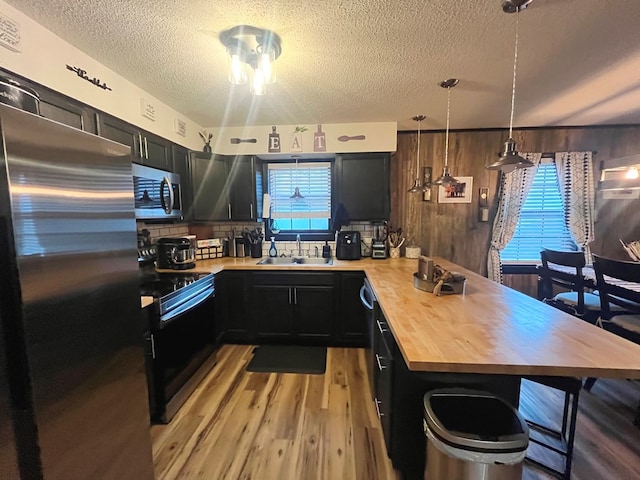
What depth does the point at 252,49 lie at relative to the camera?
1.71 meters

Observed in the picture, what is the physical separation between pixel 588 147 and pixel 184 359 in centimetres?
466

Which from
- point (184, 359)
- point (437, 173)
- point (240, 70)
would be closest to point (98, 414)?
point (184, 359)

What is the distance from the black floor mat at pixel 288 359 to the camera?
2.65 metres

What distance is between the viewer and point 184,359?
2271mm

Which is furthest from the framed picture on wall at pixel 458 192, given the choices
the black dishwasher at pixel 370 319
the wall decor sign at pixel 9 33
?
the wall decor sign at pixel 9 33

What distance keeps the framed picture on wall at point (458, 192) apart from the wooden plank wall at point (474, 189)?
0.05m

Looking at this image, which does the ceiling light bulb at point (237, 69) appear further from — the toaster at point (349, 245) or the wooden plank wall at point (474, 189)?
the wooden plank wall at point (474, 189)

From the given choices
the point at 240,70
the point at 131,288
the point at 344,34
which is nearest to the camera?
the point at 131,288

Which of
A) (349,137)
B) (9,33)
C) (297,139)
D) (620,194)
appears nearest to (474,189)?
(620,194)

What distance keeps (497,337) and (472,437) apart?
414 mm

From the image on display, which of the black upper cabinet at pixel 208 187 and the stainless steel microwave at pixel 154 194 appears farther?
the black upper cabinet at pixel 208 187

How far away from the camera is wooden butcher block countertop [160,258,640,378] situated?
104 cm

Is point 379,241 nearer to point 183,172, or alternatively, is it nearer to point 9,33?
point 183,172

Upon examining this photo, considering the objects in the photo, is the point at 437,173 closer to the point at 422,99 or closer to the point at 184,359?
the point at 422,99
